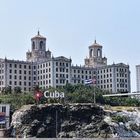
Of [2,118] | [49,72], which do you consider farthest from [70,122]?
[49,72]

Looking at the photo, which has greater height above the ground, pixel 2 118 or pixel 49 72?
pixel 49 72

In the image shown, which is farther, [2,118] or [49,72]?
[49,72]

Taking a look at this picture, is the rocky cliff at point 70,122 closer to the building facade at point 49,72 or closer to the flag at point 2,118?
the flag at point 2,118

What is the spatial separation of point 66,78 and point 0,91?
23.8 meters

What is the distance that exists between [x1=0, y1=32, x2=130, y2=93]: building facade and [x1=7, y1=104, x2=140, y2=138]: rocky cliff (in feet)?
155

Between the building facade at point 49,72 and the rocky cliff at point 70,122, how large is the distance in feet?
155

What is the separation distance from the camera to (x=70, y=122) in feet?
431

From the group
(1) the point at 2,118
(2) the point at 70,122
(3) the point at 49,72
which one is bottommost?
(2) the point at 70,122

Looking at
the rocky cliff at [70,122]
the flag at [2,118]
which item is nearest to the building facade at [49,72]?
the rocky cliff at [70,122]

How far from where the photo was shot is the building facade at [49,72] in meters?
181

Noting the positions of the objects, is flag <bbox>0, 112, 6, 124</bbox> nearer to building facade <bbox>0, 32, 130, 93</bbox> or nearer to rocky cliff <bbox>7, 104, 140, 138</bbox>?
→ rocky cliff <bbox>7, 104, 140, 138</bbox>

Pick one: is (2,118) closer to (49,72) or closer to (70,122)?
(70,122)

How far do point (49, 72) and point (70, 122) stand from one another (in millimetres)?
50781

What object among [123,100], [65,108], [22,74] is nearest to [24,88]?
[22,74]
